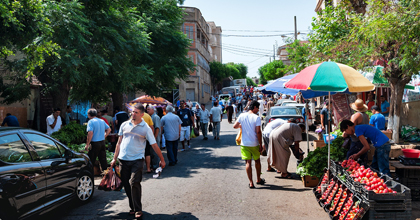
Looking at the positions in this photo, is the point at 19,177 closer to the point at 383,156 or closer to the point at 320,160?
the point at 320,160

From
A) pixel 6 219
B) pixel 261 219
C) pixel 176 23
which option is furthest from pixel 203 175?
pixel 176 23

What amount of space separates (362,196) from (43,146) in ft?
17.1

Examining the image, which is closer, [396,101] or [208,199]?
[208,199]

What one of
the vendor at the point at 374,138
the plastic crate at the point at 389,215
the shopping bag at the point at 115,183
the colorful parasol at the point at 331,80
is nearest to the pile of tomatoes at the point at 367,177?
the plastic crate at the point at 389,215

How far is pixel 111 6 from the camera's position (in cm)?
1353

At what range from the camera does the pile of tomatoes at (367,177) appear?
16.1 ft

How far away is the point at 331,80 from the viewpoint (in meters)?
6.27

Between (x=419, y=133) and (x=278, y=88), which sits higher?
(x=278, y=88)

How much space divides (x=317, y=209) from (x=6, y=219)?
16.2ft

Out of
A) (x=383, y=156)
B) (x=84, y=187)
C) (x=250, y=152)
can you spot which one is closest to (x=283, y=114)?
(x=250, y=152)

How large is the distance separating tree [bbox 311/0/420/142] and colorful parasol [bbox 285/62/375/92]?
2402mm

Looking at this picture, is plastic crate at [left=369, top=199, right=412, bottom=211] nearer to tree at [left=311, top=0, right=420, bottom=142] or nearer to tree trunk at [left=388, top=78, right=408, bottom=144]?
tree at [left=311, top=0, right=420, bottom=142]

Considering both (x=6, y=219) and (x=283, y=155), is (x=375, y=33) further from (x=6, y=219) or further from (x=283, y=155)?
(x=6, y=219)

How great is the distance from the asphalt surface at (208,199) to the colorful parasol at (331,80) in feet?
7.33
